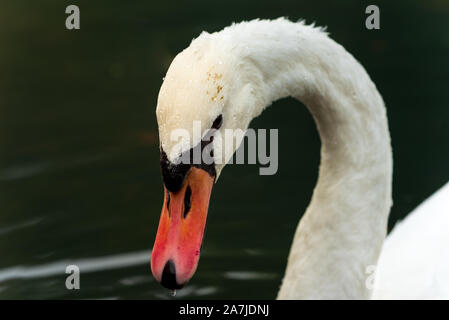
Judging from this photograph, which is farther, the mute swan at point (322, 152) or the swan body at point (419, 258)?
the swan body at point (419, 258)

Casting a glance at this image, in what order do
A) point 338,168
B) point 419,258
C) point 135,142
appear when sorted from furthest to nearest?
1. point 135,142
2. point 419,258
3. point 338,168

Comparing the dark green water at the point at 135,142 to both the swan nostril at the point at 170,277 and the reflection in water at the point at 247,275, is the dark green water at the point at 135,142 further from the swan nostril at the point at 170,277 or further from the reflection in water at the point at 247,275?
the swan nostril at the point at 170,277

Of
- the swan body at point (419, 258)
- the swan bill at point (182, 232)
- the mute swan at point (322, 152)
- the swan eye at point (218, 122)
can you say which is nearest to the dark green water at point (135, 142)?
the swan body at point (419, 258)

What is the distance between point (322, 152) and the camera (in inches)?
134

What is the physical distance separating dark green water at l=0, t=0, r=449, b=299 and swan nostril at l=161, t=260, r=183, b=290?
6.32 feet

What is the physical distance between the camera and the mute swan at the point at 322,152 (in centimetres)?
259

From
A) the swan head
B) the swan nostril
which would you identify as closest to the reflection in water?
the swan head

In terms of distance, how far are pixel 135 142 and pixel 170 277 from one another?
3.17 meters

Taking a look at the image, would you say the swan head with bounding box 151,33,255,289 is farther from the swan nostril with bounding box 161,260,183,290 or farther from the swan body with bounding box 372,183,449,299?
the swan body with bounding box 372,183,449,299

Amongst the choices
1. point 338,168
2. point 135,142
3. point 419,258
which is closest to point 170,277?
point 338,168

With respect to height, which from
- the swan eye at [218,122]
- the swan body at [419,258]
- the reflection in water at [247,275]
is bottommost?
the reflection in water at [247,275]

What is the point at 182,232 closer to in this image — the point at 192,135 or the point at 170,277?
the point at 170,277

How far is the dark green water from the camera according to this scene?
15.8 feet
